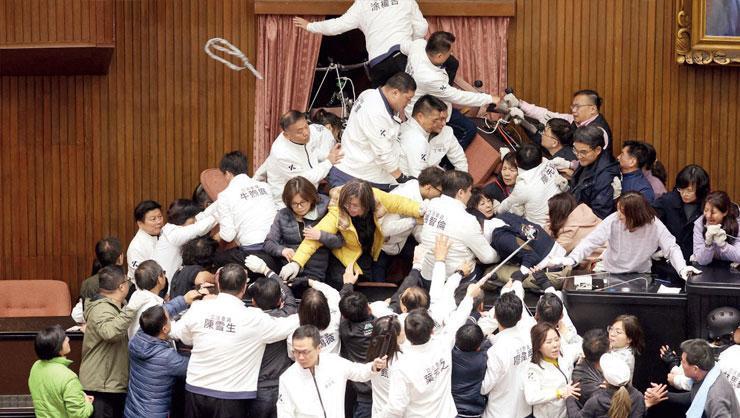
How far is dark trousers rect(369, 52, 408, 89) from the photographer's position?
1210 cm

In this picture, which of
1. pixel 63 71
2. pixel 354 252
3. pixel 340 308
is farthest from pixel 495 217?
pixel 63 71

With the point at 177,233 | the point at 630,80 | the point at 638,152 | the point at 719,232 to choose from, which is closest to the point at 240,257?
the point at 177,233

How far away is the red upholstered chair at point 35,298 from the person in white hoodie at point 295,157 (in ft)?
7.35

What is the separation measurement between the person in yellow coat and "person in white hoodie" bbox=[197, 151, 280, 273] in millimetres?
395

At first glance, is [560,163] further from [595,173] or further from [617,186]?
[617,186]

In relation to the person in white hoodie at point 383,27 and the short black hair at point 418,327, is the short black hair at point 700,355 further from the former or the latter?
the person in white hoodie at point 383,27

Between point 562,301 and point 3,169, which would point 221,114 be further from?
point 562,301

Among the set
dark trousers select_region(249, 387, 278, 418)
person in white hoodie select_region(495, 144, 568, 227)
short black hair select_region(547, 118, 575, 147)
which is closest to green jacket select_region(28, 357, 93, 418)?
dark trousers select_region(249, 387, 278, 418)

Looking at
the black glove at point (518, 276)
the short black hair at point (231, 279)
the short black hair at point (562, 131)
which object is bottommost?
the black glove at point (518, 276)

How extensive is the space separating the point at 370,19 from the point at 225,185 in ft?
5.81

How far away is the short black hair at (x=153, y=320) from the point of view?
9641mm

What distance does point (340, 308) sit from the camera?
955 centimetres

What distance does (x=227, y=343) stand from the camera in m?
9.50

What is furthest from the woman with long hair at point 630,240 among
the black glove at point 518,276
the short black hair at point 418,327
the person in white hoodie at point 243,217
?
the person in white hoodie at point 243,217
